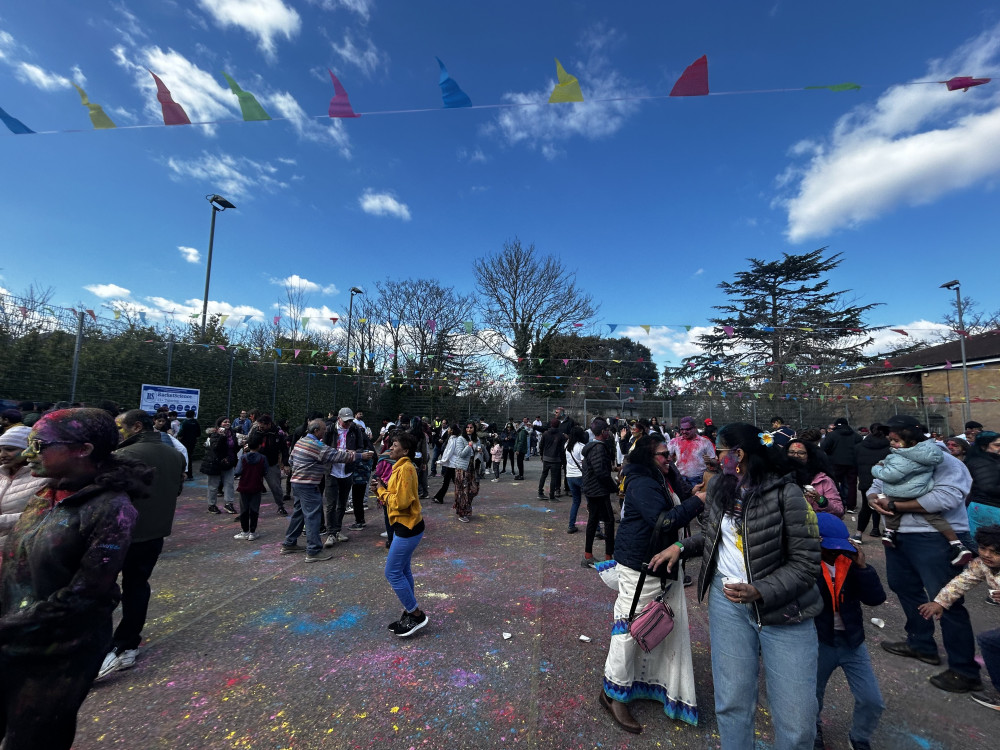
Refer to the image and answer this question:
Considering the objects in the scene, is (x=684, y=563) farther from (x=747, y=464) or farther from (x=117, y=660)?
(x=117, y=660)

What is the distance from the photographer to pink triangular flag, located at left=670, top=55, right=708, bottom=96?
16.1 ft

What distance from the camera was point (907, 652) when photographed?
11.4 ft

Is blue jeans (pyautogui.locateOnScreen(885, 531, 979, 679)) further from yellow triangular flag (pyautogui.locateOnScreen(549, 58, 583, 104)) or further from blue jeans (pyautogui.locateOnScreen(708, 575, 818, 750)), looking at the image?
yellow triangular flag (pyautogui.locateOnScreen(549, 58, 583, 104))

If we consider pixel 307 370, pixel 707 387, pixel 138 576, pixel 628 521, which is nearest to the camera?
pixel 628 521

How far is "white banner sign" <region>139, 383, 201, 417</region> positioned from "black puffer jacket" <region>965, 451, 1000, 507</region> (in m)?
13.8

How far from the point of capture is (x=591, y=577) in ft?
16.7

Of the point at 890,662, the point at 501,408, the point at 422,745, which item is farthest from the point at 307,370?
the point at 890,662

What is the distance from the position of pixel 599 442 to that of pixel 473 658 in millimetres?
3101

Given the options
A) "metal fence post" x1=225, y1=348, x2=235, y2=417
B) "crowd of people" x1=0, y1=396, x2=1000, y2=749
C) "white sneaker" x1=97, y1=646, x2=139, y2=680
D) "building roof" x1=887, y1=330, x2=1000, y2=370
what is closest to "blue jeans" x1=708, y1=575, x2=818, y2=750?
"crowd of people" x1=0, y1=396, x2=1000, y2=749

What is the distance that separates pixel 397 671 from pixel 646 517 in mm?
2087

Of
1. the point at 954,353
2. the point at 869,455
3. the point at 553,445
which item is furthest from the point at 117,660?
the point at 954,353

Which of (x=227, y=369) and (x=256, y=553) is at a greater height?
(x=227, y=369)

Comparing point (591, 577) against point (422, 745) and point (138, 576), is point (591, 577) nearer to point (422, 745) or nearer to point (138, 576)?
point (422, 745)

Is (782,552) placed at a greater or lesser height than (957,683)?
greater
